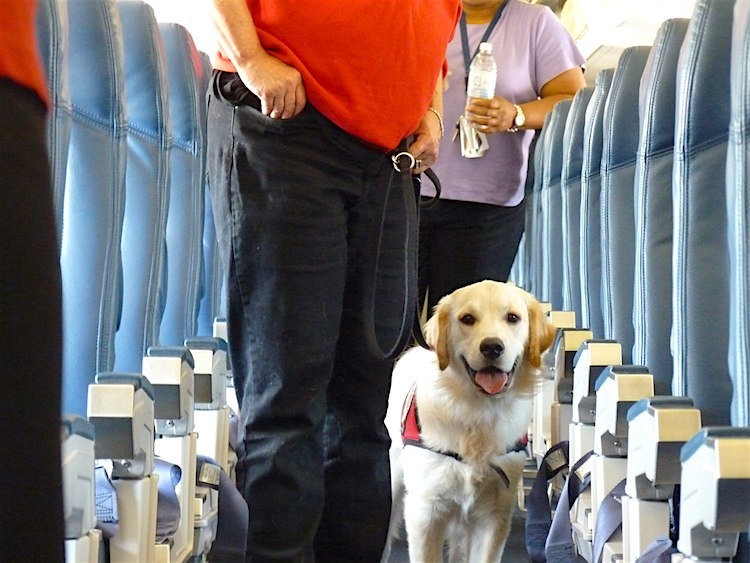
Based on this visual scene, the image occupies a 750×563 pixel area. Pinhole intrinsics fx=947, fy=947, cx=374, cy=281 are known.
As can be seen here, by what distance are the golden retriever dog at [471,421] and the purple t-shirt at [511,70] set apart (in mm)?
379

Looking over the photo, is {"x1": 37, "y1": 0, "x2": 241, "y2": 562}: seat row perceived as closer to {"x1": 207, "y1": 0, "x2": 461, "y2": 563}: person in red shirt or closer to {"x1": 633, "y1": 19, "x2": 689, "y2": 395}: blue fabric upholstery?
{"x1": 207, "y1": 0, "x2": 461, "y2": 563}: person in red shirt

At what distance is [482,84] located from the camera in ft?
8.20

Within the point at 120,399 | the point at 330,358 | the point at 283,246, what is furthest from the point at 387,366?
the point at 120,399

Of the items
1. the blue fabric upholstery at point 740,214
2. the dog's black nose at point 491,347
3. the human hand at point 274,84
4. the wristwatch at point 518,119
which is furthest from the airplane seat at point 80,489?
the wristwatch at point 518,119

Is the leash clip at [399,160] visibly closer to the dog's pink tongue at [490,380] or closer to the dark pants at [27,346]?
the dog's pink tongue at [490,380]

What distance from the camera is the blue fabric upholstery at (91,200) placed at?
4.83 ft

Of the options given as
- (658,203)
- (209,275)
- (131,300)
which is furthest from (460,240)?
(131,300)

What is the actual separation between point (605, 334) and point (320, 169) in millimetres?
905

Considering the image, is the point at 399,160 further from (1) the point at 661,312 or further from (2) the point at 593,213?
(2) the point at 593,213

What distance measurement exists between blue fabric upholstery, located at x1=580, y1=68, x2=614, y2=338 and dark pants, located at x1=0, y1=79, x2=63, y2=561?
1.89m

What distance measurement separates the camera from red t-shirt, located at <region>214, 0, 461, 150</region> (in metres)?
1.37

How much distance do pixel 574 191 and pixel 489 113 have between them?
304 mm

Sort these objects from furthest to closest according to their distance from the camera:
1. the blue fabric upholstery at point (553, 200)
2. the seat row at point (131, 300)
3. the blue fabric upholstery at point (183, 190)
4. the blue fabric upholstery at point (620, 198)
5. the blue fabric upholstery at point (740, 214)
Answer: the blue fabric upholstery at point (553, 200) → the blue fabric upholstery at point (183, 190) → the blue fabric upholstery at point (620, 198) → the seat row at point (131, 300) → the blue fabric upholstery at point (740, 214)

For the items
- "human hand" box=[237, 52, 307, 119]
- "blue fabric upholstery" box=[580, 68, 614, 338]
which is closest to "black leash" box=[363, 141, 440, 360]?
"human hand" box=[237, 52, 307, 119]
